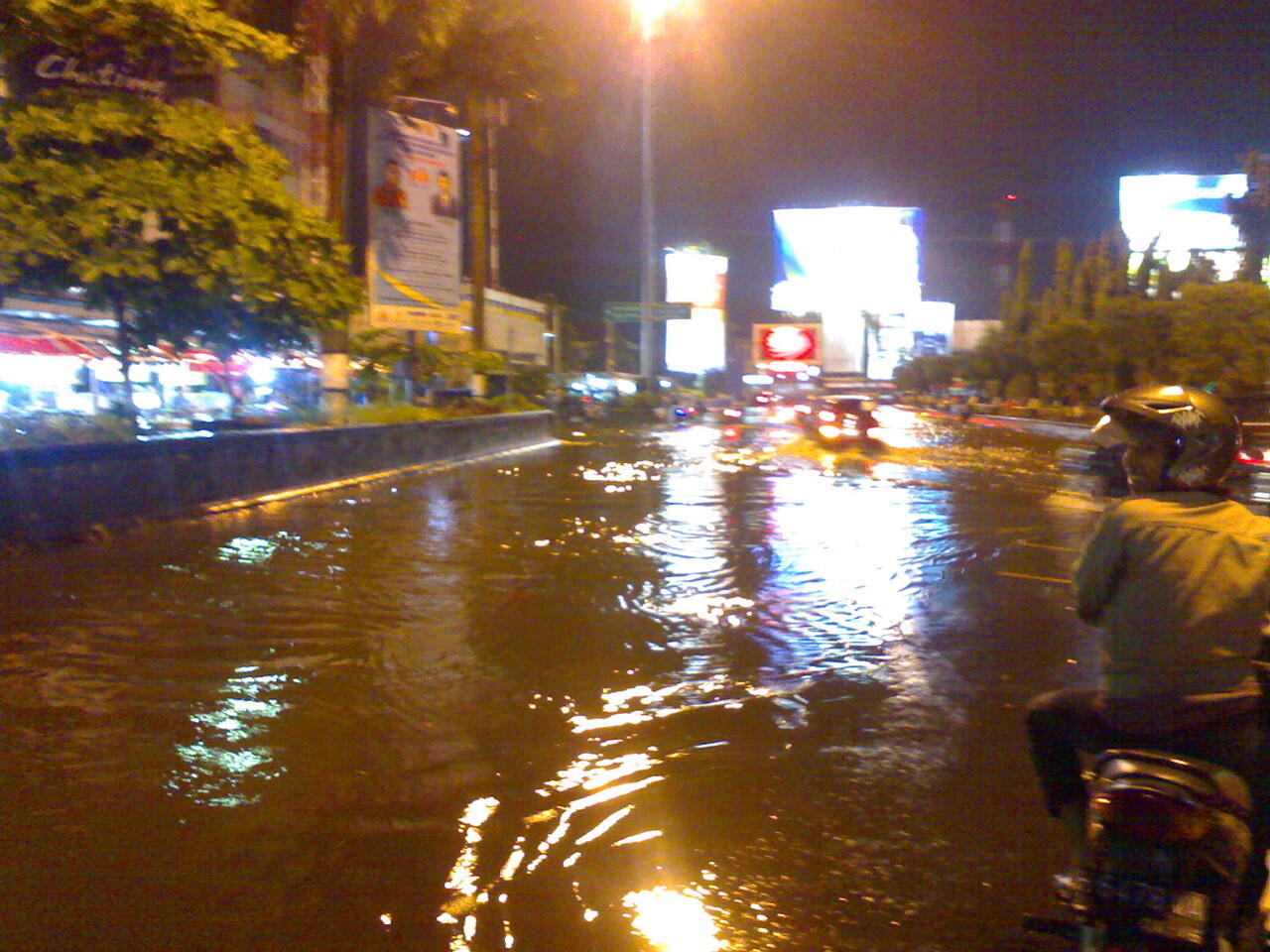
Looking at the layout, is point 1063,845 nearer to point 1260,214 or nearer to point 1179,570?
point 1179,570

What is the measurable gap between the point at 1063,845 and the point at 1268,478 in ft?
33.9

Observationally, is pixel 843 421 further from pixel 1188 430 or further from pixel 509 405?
pixel 1188 430

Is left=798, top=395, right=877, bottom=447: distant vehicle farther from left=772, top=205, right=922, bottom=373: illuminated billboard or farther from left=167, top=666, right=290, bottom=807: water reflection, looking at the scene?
left=772, top=205, right=922, bottom=373: illuminated billboard

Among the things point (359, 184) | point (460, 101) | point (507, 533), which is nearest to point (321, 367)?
point (359, 184)

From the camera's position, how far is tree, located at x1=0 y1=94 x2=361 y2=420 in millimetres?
14008

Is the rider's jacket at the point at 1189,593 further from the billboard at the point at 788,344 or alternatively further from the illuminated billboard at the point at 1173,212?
the illuminated billboard at the point at 1173,212

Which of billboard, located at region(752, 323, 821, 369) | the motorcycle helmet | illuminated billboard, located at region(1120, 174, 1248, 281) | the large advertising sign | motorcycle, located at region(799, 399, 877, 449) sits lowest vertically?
motorcycle, located at region(799, 399, 877, 449)

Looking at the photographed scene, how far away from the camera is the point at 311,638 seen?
793cm

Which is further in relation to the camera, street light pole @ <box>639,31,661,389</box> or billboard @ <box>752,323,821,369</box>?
billboard @ <box>752,323,821,369</box>

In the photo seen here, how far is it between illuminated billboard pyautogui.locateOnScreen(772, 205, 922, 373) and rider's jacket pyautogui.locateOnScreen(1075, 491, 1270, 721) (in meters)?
87.6

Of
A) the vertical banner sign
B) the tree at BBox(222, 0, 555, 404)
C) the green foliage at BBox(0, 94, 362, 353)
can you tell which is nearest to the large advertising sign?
the green foliage at BBox(0, 94, 362, 353)

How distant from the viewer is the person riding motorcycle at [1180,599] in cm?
331

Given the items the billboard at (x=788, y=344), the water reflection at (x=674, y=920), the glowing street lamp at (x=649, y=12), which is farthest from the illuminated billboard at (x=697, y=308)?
the water reflection at (x=674, y=920)

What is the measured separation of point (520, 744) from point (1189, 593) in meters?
3.30
